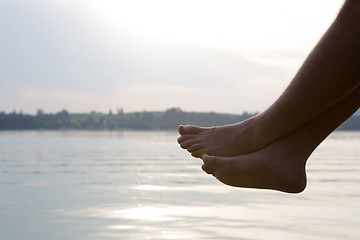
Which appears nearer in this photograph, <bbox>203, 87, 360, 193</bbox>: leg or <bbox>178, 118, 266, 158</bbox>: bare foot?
<bbox>203, 87, 360, 193</bbox>: leg

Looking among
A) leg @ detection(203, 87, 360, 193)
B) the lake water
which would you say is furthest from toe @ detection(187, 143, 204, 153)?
the lake water

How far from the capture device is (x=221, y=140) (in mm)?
3027

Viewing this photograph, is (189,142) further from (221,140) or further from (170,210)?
(170,210)

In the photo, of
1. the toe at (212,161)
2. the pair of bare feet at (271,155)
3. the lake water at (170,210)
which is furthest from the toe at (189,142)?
Result: the lake water at (170,210)

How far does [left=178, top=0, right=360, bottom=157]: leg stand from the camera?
2.17 meters

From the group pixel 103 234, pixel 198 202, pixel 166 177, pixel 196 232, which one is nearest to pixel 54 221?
pixel 103 234

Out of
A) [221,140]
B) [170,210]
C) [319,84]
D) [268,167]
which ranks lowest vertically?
[170,210]

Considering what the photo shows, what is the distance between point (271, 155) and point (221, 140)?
39cm

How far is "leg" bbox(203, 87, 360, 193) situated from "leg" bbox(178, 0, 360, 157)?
1.7 inches

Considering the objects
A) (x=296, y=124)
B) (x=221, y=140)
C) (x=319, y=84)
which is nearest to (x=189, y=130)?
(x=221, y=140)

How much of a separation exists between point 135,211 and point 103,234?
1093 mm

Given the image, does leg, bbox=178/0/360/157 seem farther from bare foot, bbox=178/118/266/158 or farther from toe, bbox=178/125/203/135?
toe, bbox=178/125/203/135

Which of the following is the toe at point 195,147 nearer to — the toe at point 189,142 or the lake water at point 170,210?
the toe at point 189,142

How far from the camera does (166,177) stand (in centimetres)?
870
